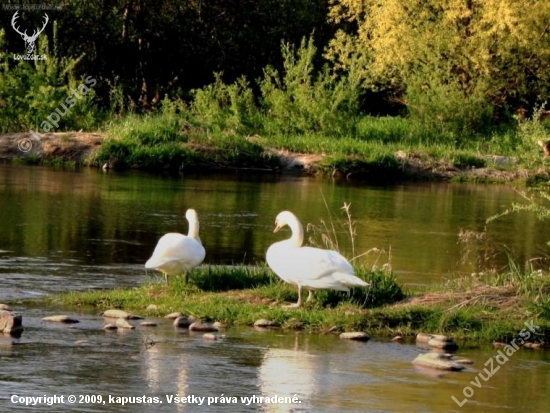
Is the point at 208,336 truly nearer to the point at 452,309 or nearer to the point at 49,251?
the point at 452,309

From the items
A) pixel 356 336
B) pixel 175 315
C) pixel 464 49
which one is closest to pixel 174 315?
pixel 175 315

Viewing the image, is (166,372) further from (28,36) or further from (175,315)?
(28,36)

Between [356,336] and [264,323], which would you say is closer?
[356,336]

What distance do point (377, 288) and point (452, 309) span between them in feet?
3.28

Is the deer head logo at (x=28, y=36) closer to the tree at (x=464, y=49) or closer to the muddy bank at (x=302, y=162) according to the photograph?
the muddy bank at (x=302, y=162)

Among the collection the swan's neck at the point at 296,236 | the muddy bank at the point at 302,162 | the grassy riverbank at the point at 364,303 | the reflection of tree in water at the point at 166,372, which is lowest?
the reflection of tree in water at the point at 166,372

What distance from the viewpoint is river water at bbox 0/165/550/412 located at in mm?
9727

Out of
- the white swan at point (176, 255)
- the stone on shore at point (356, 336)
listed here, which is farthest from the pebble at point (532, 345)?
the white swan at point (176, 255)

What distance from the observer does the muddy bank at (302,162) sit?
117ft

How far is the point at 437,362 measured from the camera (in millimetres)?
10820

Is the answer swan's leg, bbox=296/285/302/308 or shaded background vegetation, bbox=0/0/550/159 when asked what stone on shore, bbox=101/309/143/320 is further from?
shaded background vegetation, bbox=0/0/550/159

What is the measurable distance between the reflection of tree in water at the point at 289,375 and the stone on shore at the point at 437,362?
3.06 ft

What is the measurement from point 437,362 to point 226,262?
7.48m

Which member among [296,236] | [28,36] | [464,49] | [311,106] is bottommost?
[296,236]
